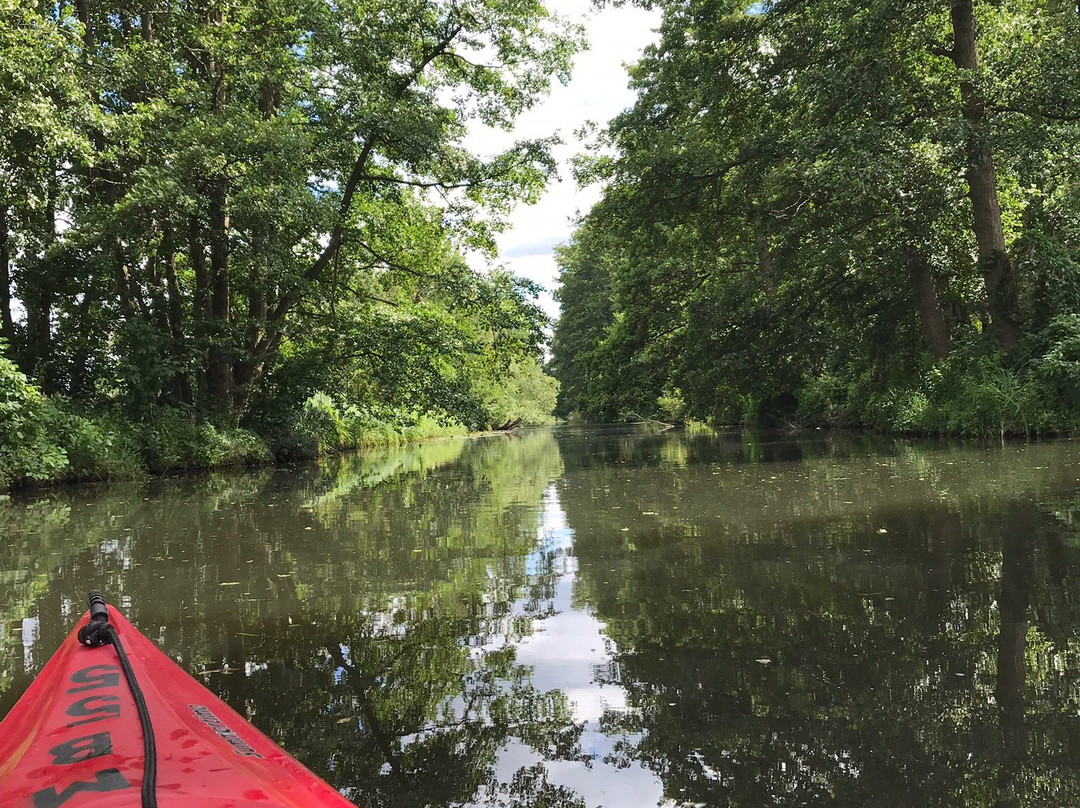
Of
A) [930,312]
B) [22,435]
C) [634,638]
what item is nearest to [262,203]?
[22,435]

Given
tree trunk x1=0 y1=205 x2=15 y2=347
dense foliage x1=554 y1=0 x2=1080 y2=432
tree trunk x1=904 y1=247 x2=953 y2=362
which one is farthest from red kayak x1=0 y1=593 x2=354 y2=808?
tree trunk x1=904 y1=247 x2=953 y2=362

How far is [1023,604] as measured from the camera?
12.3 ft

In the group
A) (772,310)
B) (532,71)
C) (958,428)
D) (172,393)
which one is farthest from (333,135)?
(958,428)

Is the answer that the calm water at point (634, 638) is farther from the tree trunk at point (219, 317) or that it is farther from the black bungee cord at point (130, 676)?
the tree trunk at point (219, 317)

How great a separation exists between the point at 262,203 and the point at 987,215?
45.4 feet

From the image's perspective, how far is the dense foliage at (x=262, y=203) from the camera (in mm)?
13742

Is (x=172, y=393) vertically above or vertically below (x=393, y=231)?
below

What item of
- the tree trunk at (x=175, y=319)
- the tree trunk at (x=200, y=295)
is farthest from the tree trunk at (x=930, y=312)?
the tree trunk at (x=175, y=319)

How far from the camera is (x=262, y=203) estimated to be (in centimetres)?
Answer: 1416

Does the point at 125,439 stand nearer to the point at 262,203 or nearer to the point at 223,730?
the point at 262,203

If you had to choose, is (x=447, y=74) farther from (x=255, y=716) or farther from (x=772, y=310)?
(x=255, y=716)

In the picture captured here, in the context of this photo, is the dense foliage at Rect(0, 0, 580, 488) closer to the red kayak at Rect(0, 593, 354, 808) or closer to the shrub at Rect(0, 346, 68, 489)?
the shrub at Rect(0, 346, 68, 489)

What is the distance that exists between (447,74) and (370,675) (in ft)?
60.9

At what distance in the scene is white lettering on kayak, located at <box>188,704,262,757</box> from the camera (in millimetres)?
1840
